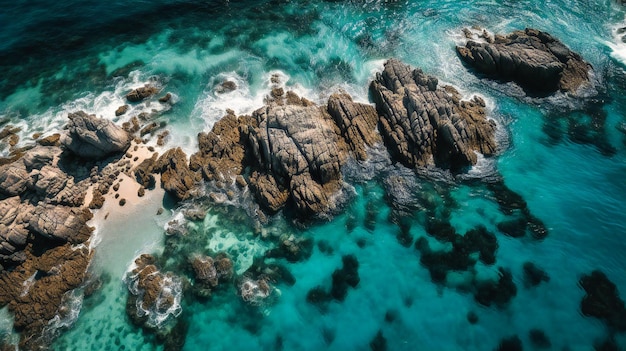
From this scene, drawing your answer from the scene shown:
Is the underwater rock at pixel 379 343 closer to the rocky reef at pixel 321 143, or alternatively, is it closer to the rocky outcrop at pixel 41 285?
the rocky reef at pixel 321 143

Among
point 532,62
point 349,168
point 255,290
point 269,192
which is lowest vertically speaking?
point 255,290

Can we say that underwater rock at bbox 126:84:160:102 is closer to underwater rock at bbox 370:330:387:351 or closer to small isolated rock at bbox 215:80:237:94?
small isolated rock at bbox 215:80:237:94

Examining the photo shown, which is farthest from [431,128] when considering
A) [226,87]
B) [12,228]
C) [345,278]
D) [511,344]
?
[12,228]

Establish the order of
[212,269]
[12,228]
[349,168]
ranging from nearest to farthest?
[212,269] → [12,228] → [349,168]

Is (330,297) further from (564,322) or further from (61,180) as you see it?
(61,180)

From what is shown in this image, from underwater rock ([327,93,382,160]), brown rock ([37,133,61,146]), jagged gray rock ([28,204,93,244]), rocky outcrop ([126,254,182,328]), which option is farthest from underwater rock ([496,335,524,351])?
brown rock ([37,133,61,146])

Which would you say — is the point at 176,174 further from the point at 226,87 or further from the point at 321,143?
the point at 321,143
